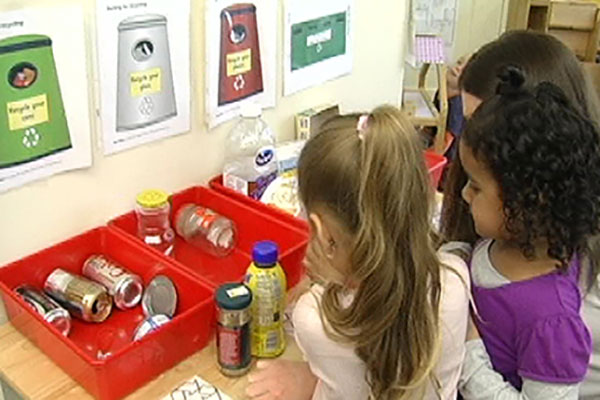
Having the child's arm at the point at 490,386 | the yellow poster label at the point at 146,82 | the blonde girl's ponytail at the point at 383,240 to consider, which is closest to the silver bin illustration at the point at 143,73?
the yellow poster label at the point at 146,82

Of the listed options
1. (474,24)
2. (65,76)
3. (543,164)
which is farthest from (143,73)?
(474,24)

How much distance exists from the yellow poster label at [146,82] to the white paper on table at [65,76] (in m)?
0.10

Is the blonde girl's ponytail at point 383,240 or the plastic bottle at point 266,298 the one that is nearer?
the blonde girl's ponytail at point 383,240

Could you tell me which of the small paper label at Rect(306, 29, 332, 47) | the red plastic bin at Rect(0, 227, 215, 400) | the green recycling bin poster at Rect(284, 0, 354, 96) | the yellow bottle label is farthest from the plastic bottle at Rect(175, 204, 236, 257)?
the small paper label at Rect(306, 29, 332, 47)

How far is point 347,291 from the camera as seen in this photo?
36.9 inches

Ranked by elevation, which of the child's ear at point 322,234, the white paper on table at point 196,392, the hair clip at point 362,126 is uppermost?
the hair clip at point 362,126

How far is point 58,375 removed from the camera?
3.43 feet

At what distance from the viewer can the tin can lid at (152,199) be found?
127 cm

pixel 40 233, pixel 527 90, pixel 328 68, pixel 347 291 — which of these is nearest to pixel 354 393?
pixel 347 291

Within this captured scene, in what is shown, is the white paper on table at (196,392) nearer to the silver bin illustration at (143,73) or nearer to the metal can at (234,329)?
the metal can at (234,329)

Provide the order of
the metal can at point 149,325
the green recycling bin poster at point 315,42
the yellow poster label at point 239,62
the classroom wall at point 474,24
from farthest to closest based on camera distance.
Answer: the classroom wall at point 474,24, the green recycling bin poster at point 315,42, the yellow poster label at point 239,62, the metal can at point 149,325

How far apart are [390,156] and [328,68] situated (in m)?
0.89

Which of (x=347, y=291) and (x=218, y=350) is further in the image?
(x=218, y=350)

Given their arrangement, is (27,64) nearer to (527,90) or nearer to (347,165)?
(347,165)
